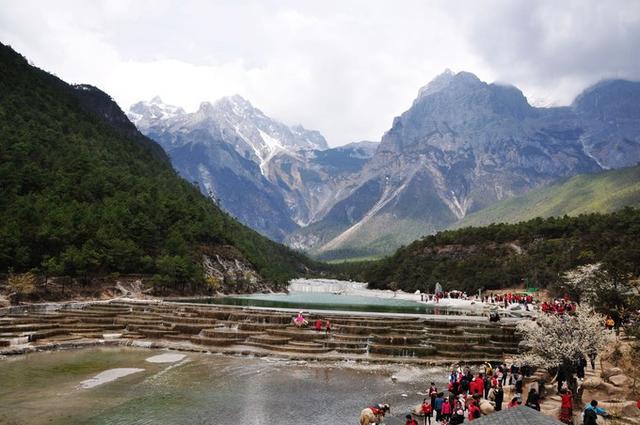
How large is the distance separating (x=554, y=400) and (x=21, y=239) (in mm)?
90718

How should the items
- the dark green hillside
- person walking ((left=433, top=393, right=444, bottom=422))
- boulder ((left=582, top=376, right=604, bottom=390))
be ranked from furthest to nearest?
the dark green hillside
boulder ((left=582, top=376, right=604, bottom=390))
person walking ((left=433, top=393, right=444, bottom=422))

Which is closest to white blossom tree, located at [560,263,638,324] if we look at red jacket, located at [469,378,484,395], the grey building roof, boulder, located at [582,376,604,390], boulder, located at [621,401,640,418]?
boulder, located at [582,376,604,390]

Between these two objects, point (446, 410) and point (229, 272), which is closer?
point (446, 410)

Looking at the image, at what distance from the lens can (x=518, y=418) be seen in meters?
13.3

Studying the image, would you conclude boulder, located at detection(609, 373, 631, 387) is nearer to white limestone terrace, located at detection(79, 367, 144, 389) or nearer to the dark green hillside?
white limestone terrace, located at detection(79, 367, 144, 389)

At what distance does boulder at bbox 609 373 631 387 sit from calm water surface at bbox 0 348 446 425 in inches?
479

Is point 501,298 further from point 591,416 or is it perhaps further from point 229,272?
point 591,416

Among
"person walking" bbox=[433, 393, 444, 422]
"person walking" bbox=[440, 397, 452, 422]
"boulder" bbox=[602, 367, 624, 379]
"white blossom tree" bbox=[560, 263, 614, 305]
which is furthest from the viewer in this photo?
"white blossom tree" bbox=[560, 263, 614, 305]

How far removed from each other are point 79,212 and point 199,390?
85.3 metres

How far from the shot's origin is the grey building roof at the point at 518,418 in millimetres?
12914

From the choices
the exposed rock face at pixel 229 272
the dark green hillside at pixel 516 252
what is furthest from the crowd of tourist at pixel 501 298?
the exposed rock face at pixel 229 272

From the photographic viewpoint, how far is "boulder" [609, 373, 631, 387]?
29197mm

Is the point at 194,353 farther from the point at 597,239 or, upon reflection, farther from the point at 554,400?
the point at 597,239

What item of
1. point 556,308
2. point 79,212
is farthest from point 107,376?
point 79,212
